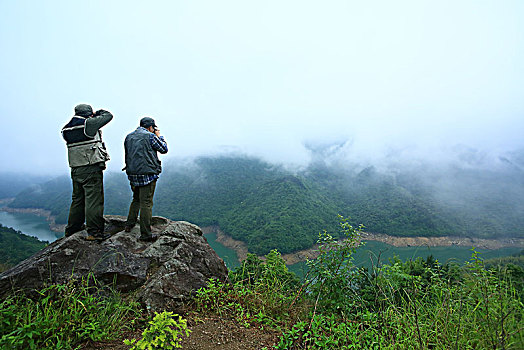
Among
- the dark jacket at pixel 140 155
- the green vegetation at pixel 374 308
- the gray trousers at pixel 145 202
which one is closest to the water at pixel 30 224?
the gray trousers at pixel 145 202

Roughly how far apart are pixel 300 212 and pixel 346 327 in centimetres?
6976

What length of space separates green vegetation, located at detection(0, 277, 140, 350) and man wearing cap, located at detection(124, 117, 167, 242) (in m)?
1.42

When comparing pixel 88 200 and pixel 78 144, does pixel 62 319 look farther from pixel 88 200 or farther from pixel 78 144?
pixel 78 144

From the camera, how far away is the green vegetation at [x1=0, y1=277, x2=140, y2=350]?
6.91 feet

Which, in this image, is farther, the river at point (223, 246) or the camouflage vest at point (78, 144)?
the river at point (223, 246)

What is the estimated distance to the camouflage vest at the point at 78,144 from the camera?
12.7 ft

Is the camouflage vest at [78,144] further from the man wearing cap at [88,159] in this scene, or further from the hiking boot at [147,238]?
the hiking boot at [147,238]

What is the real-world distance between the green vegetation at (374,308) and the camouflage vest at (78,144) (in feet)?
9.03

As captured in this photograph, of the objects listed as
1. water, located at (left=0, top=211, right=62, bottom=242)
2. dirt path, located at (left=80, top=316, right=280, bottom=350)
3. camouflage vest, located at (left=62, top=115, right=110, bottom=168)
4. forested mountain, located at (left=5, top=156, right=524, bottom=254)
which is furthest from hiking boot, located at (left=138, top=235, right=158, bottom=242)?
water, located at (left=0, top=211, right=62, bottom=242)

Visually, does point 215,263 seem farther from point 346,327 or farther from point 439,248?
point 439,248

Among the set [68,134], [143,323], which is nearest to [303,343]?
[143,323]

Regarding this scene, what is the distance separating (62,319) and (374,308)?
3190 mm

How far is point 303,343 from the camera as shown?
252 cm

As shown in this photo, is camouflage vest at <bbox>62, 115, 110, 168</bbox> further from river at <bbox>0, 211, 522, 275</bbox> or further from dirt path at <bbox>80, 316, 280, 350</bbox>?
river at <bbox>0, 211, 522, 275</bbox>
